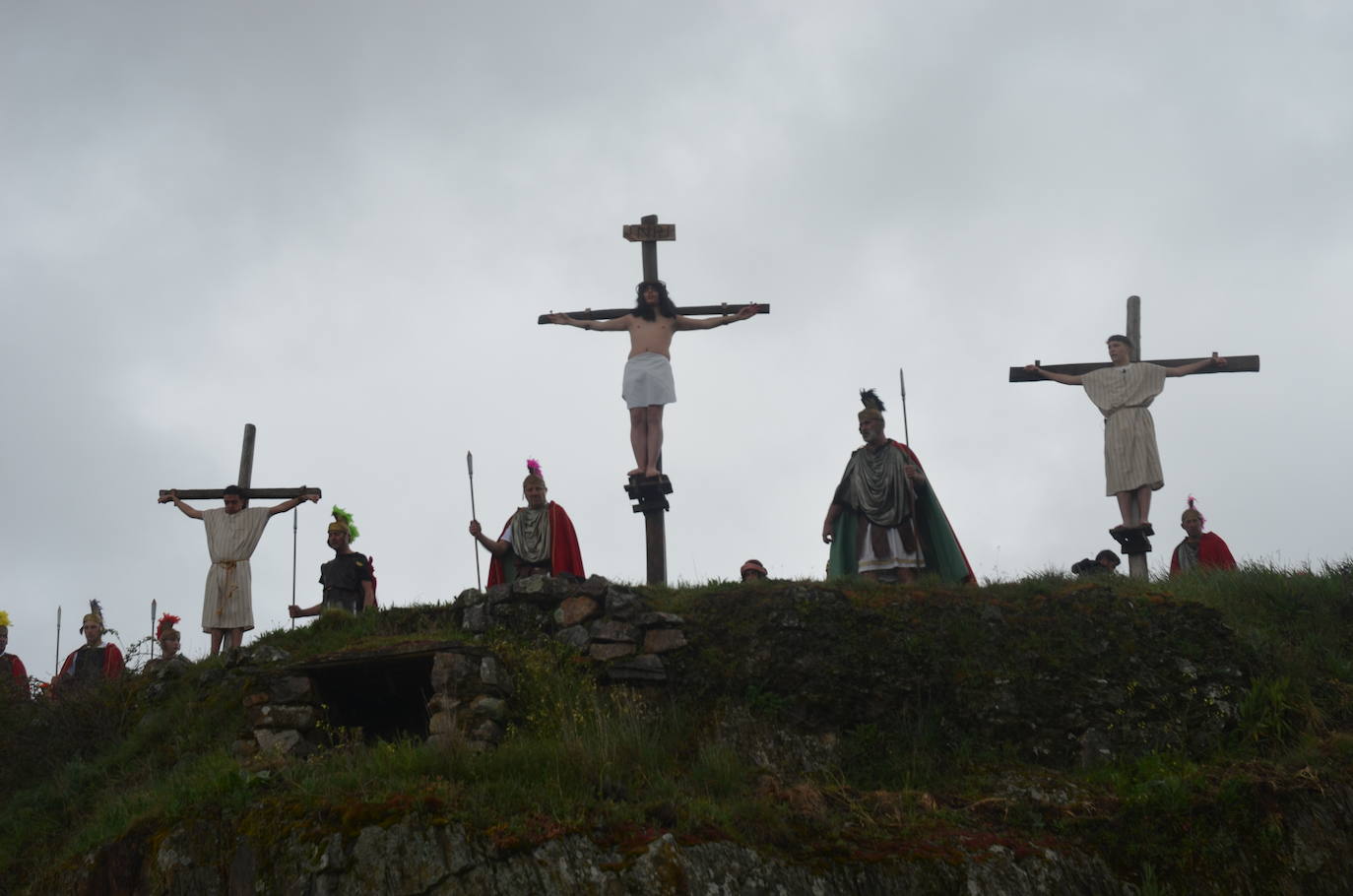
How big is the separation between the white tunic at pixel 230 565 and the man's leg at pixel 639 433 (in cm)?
461

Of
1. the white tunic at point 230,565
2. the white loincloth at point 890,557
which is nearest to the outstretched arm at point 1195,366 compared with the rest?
the white loincloth at point 890,557

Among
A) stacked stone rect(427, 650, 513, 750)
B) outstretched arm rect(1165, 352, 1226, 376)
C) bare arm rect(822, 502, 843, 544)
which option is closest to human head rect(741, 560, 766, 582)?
bare arm rect(822, 502, 843, 544)

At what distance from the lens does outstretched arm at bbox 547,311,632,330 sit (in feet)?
57.2

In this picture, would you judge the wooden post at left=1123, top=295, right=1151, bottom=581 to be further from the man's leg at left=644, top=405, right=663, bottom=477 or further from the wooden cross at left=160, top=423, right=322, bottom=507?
the wooden cross at left=160, top=423, right=322, bottom=507

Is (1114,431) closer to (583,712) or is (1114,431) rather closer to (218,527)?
(583,712)

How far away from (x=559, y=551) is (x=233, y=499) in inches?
192

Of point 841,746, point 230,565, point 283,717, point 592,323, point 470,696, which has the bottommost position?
point 841,746

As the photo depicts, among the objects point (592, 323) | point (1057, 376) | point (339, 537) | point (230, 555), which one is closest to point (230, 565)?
point (230, 555)

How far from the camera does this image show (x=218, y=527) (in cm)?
1742

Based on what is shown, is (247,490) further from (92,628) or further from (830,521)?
(830,521)

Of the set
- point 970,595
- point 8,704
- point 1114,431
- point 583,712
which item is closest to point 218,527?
point 8,704

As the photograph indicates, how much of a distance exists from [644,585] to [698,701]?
72.5 inches

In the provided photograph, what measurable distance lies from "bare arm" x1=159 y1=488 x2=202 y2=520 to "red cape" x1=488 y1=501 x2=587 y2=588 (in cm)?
452

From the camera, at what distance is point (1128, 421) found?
56.4 feet
